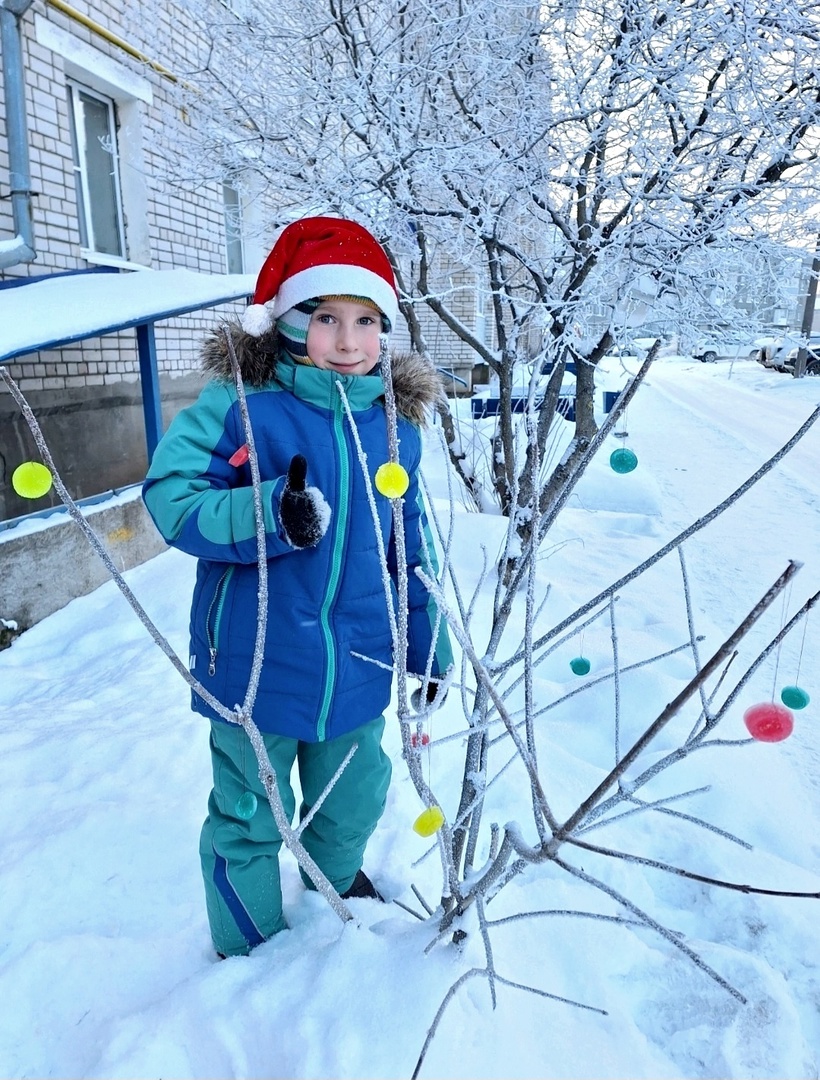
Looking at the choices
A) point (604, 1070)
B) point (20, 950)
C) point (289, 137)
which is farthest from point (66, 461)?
point (604, 1070)

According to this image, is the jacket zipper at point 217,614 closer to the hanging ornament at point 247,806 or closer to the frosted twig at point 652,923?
the hanging ornament at point 247,806

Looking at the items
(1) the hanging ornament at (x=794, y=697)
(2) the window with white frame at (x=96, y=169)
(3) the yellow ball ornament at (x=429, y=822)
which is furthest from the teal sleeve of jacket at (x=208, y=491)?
(2) the window with white frame at (x=96, y=169)

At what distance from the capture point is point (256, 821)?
144 centimetres

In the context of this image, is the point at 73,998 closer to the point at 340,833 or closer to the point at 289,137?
the point at 340,833

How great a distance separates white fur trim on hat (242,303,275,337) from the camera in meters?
1.40

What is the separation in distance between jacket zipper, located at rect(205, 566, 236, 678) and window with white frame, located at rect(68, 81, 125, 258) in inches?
178

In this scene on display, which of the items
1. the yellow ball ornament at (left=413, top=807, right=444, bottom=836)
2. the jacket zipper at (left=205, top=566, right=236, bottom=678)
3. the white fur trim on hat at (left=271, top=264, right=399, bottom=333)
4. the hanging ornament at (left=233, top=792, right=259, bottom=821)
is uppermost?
the white fur trim on hat at (left=271, top=264, right=399, bottom=333)

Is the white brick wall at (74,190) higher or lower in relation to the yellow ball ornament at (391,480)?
higher

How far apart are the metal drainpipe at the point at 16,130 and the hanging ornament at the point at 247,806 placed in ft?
11.9

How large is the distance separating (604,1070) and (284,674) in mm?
852

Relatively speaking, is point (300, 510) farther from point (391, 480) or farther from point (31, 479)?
point (31, 479)

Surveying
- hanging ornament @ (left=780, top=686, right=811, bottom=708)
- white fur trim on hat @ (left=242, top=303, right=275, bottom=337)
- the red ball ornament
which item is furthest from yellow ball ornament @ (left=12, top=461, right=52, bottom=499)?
hanging ornament @ (left=780, top=686, right=811, bottom=708)

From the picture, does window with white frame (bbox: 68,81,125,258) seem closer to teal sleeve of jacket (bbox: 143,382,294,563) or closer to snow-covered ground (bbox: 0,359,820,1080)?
snow-covered ground (bbox: 0,359,820,1080)

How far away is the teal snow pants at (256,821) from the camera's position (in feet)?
4.71
